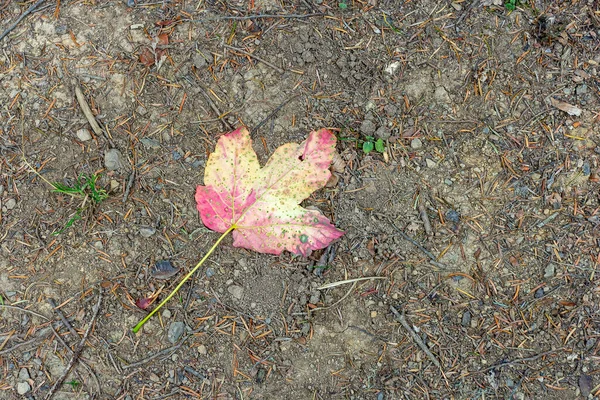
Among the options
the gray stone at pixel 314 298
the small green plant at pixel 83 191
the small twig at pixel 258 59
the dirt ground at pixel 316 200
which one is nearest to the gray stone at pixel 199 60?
the dirt ground at pixel 316 200

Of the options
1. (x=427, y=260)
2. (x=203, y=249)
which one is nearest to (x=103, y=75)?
(x=203, y=249)

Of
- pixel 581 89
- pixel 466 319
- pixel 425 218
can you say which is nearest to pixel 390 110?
pixel 425 218

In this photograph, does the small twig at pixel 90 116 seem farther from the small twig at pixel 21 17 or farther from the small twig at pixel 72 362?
the small twig at pixel 72 362

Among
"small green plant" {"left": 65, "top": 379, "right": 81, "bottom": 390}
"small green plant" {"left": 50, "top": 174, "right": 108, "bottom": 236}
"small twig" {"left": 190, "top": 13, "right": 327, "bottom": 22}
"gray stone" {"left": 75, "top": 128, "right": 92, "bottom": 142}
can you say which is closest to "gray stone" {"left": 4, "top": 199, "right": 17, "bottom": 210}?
"small green plant" {"left": 50, "top": 174, "right": 108, "bottom": 236}

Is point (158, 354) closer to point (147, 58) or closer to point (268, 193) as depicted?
point (268, 193)

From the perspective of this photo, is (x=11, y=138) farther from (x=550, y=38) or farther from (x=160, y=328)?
(x=550, y=38)

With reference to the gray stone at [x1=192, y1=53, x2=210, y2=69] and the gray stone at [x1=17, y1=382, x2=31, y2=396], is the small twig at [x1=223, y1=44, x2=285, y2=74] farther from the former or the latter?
the gray stone at [x1=17, y1=382, x2=31, y2=396]

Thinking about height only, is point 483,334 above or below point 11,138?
below
